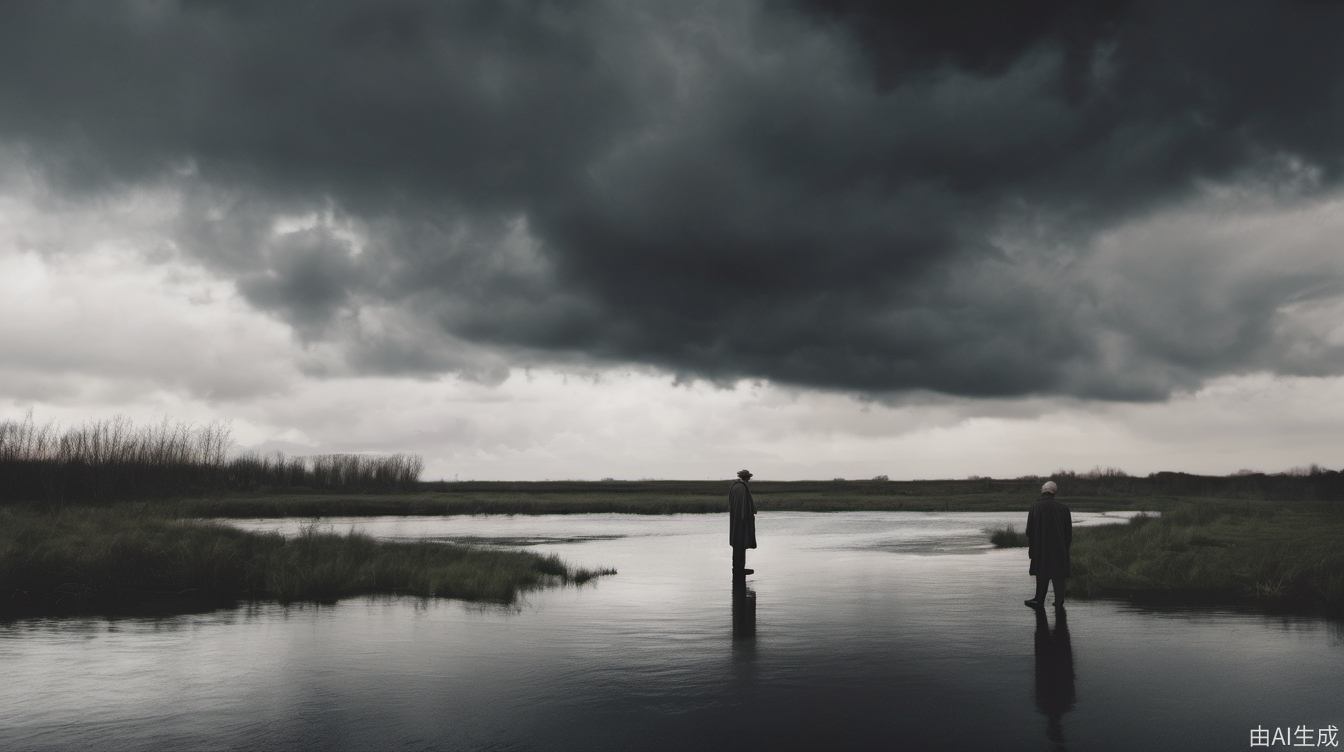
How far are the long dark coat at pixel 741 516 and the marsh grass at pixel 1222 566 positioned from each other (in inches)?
287

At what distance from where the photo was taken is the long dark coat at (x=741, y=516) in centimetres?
2073

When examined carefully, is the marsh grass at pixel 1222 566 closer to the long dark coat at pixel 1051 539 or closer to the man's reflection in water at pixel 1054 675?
the long dark coat at pixel 1051 539

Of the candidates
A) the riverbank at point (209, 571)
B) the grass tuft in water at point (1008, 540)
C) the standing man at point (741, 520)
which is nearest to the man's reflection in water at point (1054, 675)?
the standing man at point (741, 520)

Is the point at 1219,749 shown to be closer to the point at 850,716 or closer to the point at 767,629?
the point at 850,716

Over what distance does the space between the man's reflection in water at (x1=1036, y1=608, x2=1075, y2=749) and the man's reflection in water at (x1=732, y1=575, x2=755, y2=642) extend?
170 inches

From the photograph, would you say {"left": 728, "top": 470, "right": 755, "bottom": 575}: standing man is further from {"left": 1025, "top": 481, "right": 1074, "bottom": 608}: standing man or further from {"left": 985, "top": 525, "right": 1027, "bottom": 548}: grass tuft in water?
{"left": 985, "top": 525, "right": 1027, "bottom": 548}: grass tuft in water

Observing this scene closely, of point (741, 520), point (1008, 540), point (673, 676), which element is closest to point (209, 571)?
point (741, 520)

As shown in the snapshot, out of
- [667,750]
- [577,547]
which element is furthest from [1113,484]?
[667,750]

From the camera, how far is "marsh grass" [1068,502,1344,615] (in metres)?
17.8

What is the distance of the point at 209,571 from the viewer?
20672 mm

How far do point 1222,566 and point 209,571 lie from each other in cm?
2413

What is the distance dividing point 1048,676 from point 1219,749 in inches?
116

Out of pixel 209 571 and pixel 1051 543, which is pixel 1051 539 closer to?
pixel 1051 543

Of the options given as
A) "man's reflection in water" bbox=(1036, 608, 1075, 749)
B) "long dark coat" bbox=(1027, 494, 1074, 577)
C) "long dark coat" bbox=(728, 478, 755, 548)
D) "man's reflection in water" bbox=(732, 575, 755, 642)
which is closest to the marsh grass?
"long dark coat" bbox=(1027, 494, 1074, 577)
